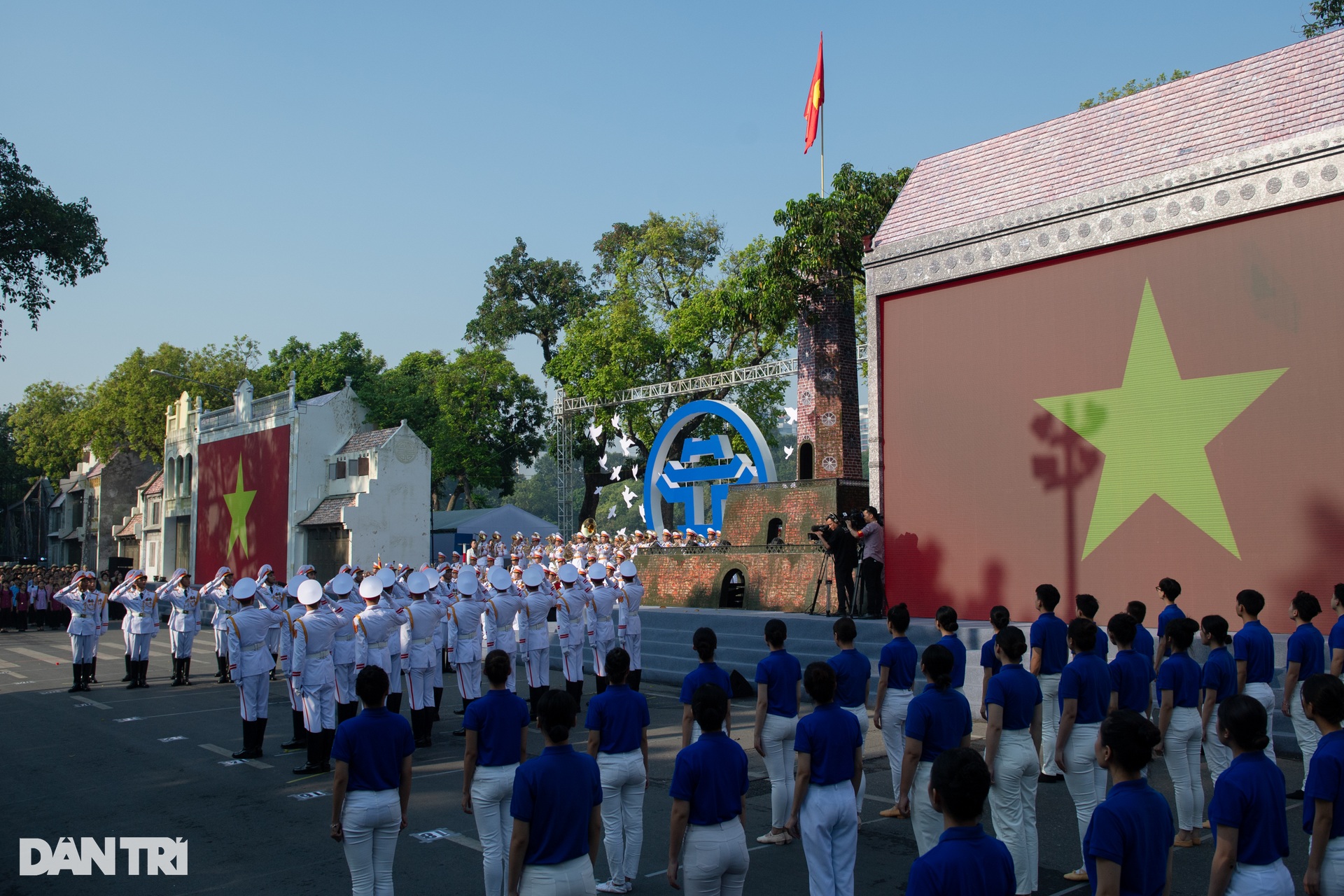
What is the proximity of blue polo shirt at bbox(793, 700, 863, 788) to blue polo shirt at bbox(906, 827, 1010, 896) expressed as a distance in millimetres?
2065

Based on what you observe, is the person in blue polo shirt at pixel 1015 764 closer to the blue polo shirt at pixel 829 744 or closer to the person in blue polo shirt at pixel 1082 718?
the person in blue polo shirt at pixel 1082 718

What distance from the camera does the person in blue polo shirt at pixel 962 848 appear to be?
316 centimetres

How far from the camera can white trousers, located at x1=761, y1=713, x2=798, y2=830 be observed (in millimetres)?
7223

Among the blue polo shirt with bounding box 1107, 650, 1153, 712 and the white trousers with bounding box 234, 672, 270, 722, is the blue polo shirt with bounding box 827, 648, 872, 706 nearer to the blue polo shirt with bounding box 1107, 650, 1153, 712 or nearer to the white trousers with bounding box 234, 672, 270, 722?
the blue polo shirt with bounding box 1107, 650, 1153, 712

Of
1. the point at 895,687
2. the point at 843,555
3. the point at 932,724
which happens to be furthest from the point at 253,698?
the point at 843,555

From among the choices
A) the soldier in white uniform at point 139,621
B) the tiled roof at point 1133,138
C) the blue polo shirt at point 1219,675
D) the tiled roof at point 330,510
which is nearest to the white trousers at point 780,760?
the blue polo shirt at point 1219,675

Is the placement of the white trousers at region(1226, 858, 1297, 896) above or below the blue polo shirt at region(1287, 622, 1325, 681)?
below

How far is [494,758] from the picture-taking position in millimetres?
5945

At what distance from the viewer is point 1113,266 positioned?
14289mm

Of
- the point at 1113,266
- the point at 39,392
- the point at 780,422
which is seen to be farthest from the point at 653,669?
the point at 39,392

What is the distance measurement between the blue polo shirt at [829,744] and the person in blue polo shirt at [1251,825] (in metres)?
1.89

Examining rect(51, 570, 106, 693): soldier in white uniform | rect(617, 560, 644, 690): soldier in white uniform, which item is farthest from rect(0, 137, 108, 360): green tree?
rect(617, 560, 644, 690): soldier in white uniform

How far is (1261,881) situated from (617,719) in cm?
360

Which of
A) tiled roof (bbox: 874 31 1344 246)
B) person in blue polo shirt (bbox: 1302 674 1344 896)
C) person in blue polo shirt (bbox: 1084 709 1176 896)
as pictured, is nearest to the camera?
person in blue polo shirt (bbox: 1084 709 1176 896)
